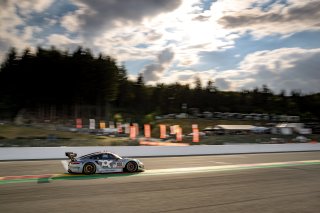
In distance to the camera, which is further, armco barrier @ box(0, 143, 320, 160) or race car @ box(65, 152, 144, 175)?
armco barrier @ box(0, 143, 320, 160)

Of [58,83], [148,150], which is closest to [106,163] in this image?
[148,150]

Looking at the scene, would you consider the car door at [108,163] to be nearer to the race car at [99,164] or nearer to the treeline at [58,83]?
the race car at [99,164]

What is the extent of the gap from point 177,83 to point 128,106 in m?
53.3

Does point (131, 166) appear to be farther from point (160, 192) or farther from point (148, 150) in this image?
point (148, 150)

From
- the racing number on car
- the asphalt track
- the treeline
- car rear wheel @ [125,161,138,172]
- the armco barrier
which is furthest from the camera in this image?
the treeline

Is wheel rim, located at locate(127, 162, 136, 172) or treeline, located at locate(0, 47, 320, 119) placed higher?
treeline, located at locate(0, 47, 320, 119)

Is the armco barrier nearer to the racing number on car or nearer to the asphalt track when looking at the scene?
Answer: the asphalt track

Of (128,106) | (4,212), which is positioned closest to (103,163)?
(4,212)

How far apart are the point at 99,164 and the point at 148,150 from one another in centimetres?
1096

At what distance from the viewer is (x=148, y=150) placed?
2511 cm

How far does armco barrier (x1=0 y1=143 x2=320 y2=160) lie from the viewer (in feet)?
68.9

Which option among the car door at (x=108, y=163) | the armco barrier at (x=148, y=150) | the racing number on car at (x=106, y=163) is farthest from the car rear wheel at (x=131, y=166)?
the armco barrier at (x=148, y=150)

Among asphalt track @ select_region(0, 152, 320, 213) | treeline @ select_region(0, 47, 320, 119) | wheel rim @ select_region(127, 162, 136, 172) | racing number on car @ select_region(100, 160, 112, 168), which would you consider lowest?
asphalt track @ select_region(0, 152, 320, 213)

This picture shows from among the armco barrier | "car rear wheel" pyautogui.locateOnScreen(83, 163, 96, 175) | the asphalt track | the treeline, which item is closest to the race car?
"car rear wheel" pyautogui.locateOnScreen(83, 163, 96, 175)
